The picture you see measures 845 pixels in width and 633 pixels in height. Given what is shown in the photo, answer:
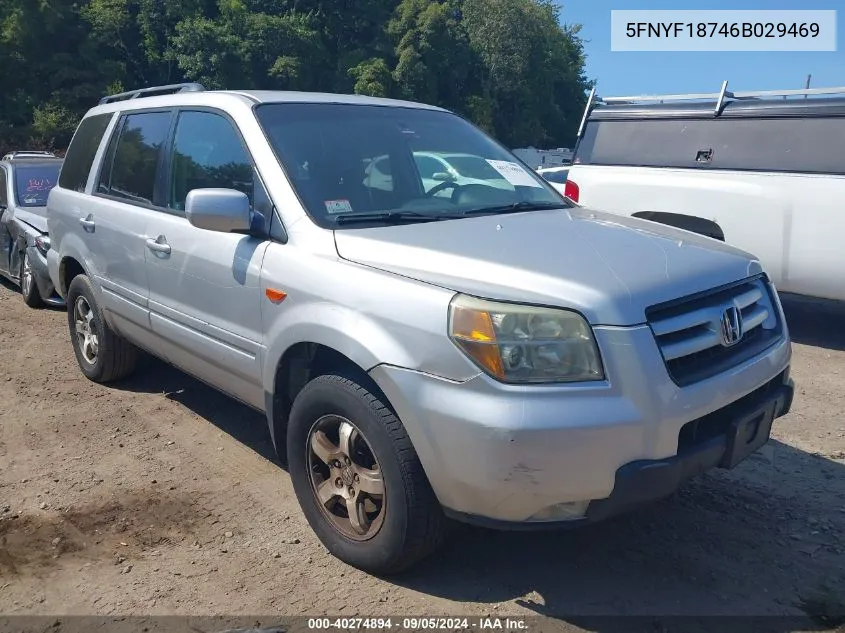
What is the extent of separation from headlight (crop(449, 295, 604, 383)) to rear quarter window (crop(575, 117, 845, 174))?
4.78 metres

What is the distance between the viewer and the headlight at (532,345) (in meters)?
2.54

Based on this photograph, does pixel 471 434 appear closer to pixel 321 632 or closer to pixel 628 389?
pixel 628 389

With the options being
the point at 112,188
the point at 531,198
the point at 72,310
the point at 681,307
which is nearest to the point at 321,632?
the point at 681,307

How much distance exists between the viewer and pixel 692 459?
8.73 ft

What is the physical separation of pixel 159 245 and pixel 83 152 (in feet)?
5.90

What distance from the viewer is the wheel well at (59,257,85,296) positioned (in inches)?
213

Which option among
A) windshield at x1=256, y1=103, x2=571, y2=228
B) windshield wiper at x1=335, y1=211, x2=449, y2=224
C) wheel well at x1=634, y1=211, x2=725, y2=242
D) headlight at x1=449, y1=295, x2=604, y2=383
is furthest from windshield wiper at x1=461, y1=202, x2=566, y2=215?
wheel well at x1=634, y1=211, x2=725, y2=242

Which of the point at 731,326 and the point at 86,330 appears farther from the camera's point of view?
the point at 86,330

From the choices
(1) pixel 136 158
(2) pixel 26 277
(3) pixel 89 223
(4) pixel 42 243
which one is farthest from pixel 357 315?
(2) pixel 26 277

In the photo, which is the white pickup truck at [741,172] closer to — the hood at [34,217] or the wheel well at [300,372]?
the wheel well at [300,372]

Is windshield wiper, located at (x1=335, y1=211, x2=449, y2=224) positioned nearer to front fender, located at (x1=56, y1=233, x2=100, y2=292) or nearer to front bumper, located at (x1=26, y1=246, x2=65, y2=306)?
front fender, located at (x1=56, y1=233, x2=100, y2=292)

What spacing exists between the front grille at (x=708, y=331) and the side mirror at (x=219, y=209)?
171cm

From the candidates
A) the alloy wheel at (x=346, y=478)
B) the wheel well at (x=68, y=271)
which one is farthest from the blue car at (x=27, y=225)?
the alloy wheel at (x=346, y=478)

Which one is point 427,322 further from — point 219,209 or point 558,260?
point 219,209
